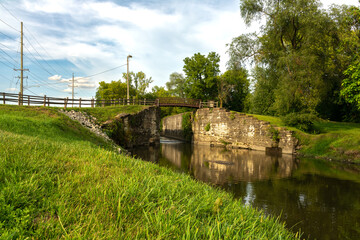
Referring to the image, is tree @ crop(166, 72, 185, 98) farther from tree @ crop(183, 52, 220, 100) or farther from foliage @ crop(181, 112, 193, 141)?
foliage @ crop(181, 112, 193, 141)

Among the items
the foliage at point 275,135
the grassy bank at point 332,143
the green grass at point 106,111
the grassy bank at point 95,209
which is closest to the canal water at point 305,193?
the grassy bank at point 95,209

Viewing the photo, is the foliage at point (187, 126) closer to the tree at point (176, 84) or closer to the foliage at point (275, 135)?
the foliage at point (275, 135)

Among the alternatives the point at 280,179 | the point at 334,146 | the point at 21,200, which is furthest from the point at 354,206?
the point at 334,146

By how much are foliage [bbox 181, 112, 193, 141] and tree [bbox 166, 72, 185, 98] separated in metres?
27.3

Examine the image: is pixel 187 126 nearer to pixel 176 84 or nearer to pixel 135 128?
pixel 135 128

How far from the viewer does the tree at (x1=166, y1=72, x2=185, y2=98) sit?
72.1 metres

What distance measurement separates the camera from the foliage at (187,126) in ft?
143

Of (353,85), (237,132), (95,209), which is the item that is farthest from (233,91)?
(95,209)

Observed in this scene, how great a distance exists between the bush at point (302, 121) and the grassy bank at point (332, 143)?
0.59 meters

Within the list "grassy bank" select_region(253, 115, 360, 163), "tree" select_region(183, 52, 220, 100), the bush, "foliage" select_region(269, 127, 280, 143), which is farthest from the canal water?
"tree" select_region(183, 52, 220, 100)

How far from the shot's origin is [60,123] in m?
17.0

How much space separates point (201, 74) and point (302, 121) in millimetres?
27211

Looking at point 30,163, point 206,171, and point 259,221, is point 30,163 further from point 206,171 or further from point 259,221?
point 206,171

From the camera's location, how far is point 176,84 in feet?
246
